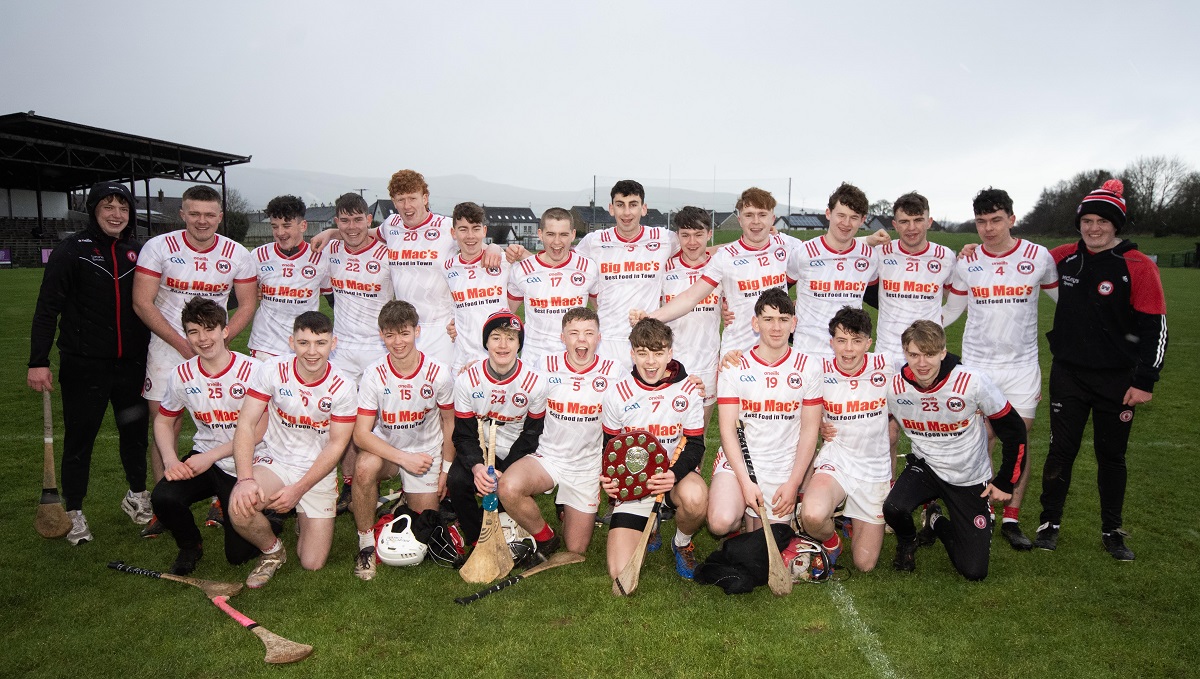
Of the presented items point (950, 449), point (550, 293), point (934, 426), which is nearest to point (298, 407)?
point (550, 293)

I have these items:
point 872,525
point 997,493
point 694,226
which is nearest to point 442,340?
point 694,226

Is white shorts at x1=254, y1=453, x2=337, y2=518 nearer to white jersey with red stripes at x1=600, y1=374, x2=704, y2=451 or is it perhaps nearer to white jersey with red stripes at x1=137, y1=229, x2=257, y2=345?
white jersey with red stripes at x1=137, y1=229, x2=257, y2=345

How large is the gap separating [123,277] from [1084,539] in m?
6.75

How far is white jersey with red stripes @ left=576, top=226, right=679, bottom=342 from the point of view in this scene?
220 inches

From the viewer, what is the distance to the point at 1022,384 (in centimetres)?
496

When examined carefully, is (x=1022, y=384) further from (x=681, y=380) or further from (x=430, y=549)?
(x=430, y=549)

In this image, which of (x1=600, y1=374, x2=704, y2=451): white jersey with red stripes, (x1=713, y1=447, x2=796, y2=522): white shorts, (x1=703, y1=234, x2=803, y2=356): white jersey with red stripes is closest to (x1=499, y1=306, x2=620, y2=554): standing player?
(x1=600, y1=374, x2=704, y2=451): white jersey with red stripes

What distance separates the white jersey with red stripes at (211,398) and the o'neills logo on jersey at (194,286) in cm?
71

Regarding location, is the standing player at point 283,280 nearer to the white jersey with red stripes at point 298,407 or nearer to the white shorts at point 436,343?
the white shorts at point 436,343

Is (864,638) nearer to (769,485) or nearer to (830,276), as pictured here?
(769,485)

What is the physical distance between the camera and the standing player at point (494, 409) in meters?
4.58

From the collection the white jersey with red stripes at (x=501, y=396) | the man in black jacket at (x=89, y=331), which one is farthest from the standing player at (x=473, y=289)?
the man in black jacket at (x=89, y=331)

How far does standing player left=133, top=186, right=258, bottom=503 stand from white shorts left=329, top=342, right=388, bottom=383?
0.74m

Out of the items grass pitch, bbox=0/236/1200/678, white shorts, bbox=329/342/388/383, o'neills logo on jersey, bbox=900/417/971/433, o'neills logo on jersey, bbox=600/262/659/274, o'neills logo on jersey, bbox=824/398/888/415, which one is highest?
o'neills logo on jersey, bbox=600/262/659/274
